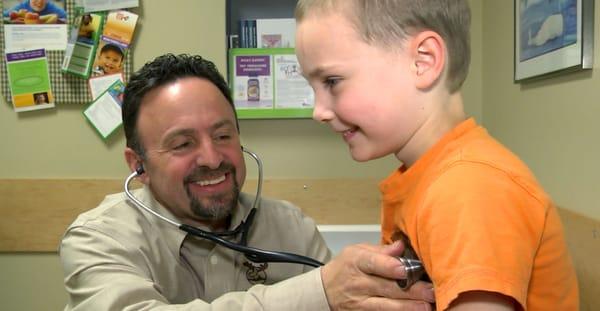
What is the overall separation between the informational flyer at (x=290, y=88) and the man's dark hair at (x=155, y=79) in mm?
867

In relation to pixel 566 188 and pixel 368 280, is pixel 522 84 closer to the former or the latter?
pixel 566 188

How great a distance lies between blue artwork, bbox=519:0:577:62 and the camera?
1.34m

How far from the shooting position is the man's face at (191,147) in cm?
117

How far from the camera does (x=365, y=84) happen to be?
2.32 feet

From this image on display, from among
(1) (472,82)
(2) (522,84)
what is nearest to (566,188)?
(2) (522,84)

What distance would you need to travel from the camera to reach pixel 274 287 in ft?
2.79

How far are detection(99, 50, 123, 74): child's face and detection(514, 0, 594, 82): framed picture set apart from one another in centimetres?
162

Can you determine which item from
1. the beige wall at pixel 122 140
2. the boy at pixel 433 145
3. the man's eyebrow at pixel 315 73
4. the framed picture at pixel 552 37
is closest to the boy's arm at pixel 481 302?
the boy at pixel 433 145

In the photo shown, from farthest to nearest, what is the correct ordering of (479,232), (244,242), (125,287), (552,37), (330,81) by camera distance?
(552,37) → (244,242) → (125,287) → (330,81) → (479,232)

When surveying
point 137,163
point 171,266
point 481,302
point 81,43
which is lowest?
point 171,266

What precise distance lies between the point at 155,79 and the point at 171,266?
A: 1.50 ft

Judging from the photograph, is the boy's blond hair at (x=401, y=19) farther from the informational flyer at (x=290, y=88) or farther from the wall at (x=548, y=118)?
the informational flyer at (x=290, y=88)

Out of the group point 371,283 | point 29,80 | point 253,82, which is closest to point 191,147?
point 371,283

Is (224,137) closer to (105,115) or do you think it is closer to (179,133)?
(179,133)
